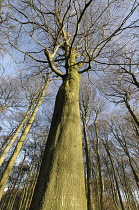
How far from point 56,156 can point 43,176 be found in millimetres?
209

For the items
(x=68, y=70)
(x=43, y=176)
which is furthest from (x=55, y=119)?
(x=68, y=70)

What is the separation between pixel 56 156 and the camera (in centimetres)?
121

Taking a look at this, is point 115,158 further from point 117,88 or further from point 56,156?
point 56,156

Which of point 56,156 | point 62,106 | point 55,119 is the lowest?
point 56,156

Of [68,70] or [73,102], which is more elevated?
[68,70]

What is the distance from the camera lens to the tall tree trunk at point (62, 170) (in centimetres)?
93

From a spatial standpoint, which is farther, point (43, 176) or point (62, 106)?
point (62, 106)

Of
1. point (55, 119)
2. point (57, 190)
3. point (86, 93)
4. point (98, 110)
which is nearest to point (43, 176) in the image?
point (57, 190)

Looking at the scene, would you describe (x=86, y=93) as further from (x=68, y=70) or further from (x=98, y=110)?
(x=68, y=70)

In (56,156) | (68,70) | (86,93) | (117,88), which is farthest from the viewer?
(86,93)

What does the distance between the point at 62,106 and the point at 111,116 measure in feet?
37.0

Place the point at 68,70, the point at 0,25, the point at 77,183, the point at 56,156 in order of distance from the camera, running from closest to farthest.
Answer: the point at 77,183 → the point at 56,156 → the point at 68,70 → the point at 0,25

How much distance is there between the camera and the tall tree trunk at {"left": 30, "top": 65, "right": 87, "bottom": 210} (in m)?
0.93

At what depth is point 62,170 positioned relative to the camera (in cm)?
110
